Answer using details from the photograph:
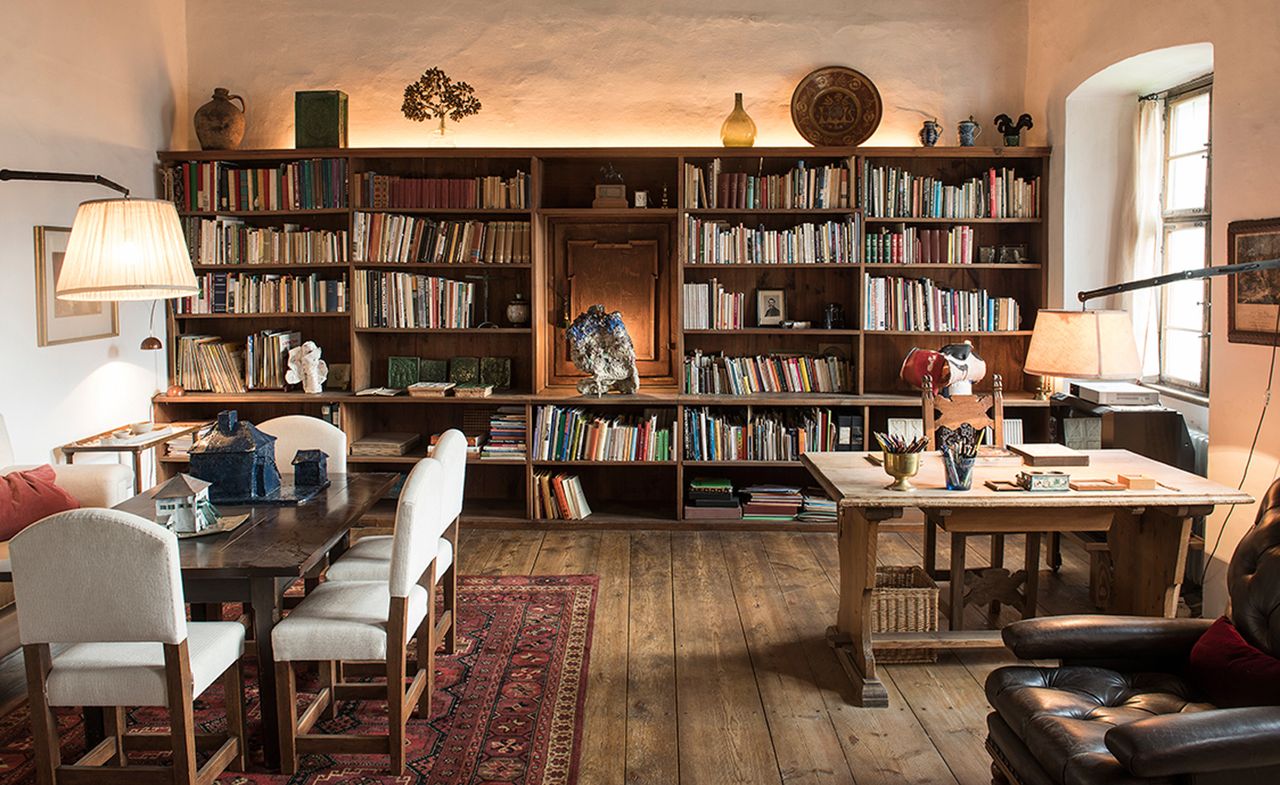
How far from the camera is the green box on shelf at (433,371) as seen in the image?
6770mm

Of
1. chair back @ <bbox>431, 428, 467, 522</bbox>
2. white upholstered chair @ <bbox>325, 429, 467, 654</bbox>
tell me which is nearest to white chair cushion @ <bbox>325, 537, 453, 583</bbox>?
white upholstered chair @ <bbox>325, 429, 467, 654</bbox>

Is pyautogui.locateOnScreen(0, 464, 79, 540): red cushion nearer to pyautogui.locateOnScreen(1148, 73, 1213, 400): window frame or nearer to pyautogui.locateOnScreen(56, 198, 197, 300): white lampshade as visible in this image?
pyautogui.locateOnScreen(56, 198, 197, 300): white lampshade

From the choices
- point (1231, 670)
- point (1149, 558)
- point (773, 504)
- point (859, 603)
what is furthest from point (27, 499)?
point (1149, 558)

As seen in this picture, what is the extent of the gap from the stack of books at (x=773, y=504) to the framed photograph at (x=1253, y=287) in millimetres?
2555

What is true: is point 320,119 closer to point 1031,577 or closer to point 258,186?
point 258,186

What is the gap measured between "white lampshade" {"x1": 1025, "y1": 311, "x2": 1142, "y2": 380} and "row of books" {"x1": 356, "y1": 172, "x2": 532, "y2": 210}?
11.2 feet

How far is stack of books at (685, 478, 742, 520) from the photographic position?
6516 millimetres

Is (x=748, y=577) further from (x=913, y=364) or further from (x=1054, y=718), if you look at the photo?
(x=1054, y=718)

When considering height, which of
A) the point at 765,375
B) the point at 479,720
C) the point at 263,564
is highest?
the point at 765,375

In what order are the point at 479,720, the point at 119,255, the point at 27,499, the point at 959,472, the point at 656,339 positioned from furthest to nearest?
the point at 656,339, the point at 27,499, the point at 959,472, the point at 479,720, the point at 119,255

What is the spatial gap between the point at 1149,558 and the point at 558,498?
10.9 feet

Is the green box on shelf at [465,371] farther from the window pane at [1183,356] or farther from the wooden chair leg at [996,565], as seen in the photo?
the window pane at [1183,356]

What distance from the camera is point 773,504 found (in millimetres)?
6508

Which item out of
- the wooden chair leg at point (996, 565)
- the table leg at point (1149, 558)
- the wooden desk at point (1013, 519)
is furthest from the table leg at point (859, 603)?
the table leg at point (1149, 558)
